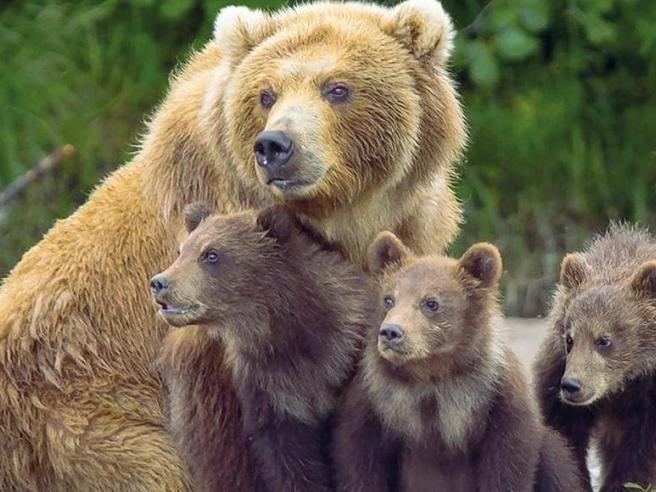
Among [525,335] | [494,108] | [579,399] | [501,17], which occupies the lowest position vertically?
[525,335]

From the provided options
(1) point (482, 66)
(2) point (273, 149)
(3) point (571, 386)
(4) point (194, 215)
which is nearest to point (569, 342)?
(3) point (571, 386)

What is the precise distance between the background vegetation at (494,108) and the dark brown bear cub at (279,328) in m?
5.26

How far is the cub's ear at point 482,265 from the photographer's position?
6770mm

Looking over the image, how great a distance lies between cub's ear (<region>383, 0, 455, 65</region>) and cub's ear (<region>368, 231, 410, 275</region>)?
0.78 m

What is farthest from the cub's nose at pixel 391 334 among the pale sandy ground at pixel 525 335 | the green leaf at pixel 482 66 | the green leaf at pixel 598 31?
the green leaf at pixel 598 31

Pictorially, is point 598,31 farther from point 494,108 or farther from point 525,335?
point 525,335

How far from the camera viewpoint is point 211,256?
679 cm

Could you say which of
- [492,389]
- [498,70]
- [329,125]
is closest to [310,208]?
[329,125]

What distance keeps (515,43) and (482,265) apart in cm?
543

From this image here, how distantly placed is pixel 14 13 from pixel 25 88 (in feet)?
1.83

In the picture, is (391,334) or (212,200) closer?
(391,334)

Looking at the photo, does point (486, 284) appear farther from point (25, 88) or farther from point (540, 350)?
point (25, 88)

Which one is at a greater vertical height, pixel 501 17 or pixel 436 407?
pixel 436 407

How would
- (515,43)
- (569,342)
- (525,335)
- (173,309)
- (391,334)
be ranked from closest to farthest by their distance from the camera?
(391,334) < (173,309) < (569,342) < (525,335) < (515,43)
